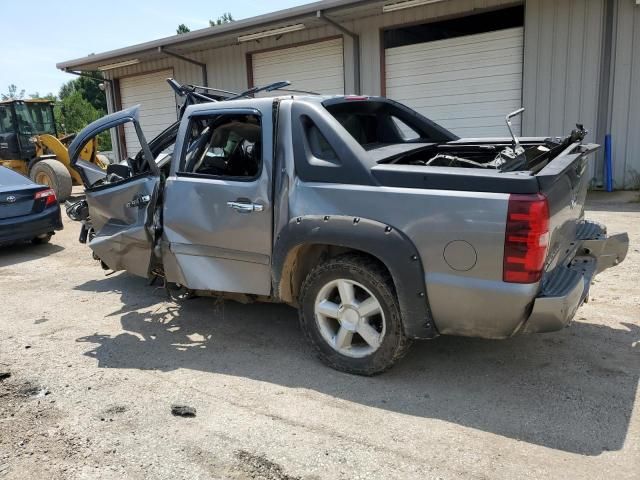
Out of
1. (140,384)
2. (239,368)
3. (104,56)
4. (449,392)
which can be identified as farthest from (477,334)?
(104,56)

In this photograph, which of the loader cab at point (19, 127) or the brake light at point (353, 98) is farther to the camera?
the loader cab at point (19, 127)

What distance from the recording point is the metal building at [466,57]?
1002cm

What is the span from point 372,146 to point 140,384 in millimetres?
2508

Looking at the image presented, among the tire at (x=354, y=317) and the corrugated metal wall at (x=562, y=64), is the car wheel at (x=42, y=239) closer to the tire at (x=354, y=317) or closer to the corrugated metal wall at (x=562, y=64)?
the tire at (x=354, y=317)

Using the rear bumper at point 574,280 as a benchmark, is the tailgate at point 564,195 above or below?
above

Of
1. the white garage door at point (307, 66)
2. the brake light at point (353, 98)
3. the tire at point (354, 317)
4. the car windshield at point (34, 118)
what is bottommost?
the tire at point (354, 317)

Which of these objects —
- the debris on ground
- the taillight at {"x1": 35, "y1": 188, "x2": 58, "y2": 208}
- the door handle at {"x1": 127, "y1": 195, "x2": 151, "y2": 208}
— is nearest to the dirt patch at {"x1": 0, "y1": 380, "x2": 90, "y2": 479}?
the debris on ground

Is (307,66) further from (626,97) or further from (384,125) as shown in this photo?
(384,125)

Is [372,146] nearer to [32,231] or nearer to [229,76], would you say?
[32,231]

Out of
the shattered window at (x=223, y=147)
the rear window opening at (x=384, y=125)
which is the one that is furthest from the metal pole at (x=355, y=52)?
the shattered window at (x=223, y=147)

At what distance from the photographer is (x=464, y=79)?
458 inches

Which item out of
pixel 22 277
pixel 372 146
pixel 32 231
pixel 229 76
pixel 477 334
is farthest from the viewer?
pixel 229 76

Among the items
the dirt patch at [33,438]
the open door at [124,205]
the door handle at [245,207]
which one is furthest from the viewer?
the open door at [124,205]

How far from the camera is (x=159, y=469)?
280 centimetres
